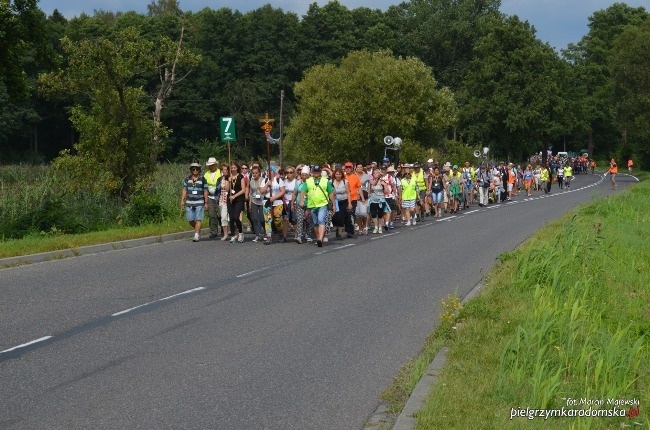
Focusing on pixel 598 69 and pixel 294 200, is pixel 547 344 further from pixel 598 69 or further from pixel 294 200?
pixel 598 69

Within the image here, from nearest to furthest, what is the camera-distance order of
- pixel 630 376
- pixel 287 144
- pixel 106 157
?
pixel 630 376 → pixel 106 157 → pixel 287 144

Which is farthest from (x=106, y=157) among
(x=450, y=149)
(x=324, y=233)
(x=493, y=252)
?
(x=450, y=149)

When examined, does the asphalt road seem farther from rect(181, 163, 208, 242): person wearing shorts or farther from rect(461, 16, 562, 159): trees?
rect(461, 16, 562, 159): trees

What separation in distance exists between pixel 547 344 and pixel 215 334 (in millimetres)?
3796

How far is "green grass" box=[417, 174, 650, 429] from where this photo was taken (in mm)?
6852

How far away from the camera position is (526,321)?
9469 mm

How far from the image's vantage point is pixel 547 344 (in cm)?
825

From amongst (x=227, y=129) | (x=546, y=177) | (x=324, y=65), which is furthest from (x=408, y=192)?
(x=324, y=65)

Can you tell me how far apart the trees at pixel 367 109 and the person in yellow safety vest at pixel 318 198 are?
30.8 meters

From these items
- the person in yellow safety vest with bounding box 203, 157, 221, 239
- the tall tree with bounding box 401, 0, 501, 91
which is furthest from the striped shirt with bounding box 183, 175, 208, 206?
the tall tree with bounding box 401, 0, 501, 91

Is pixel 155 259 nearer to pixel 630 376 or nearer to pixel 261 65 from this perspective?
pixel 630 376

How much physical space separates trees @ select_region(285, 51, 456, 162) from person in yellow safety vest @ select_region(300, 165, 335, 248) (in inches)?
1214

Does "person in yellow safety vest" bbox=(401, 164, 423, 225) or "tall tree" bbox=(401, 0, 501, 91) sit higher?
"tall tree" bbox=(401, 0, 501, 91)

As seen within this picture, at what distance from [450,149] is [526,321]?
194 ft
